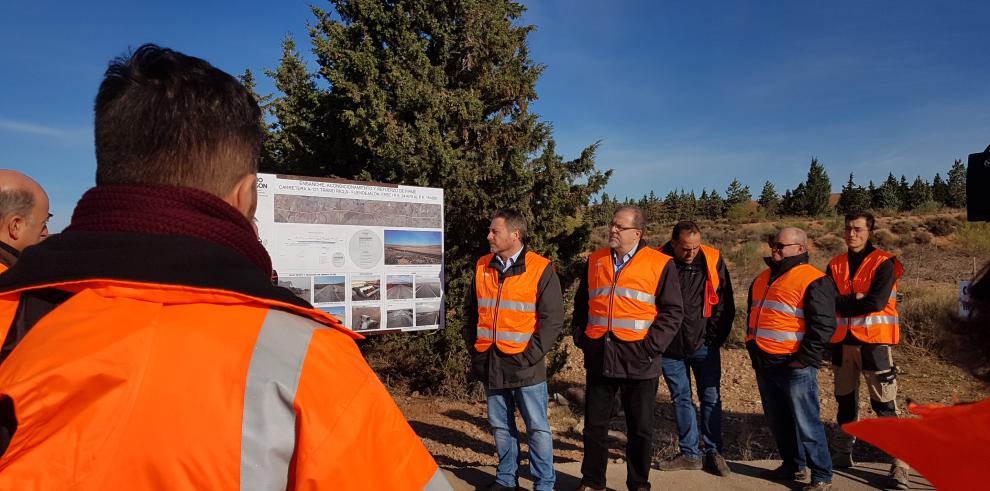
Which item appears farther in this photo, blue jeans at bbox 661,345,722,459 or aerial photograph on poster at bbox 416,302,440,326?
aerial photograph on poster at bbox 416,302,440,326

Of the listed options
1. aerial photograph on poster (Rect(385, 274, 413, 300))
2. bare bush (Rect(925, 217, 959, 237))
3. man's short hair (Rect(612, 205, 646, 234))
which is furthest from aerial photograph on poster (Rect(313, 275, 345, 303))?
bare bush (Rect(925, 217, 959, 237))

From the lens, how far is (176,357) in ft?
2.94

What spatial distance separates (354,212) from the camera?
5.26 m

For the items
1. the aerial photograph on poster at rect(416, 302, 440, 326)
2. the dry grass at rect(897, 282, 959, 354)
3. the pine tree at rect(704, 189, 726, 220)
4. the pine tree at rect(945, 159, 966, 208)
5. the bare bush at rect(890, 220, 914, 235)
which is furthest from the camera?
the pine tree at rect(704, 189, 726, 220)

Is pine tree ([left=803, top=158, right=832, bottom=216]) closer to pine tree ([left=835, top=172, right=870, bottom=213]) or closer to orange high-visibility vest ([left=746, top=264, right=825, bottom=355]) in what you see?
pine tree ([left=835, top=172, right=870, bottom=213])

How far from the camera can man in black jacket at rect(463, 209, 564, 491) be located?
4.42 meters

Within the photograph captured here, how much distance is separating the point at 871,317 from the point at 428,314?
163 inches

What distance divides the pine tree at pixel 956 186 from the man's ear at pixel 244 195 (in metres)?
44.8

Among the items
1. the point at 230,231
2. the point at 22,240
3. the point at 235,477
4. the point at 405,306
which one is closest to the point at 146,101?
the point at 230,231

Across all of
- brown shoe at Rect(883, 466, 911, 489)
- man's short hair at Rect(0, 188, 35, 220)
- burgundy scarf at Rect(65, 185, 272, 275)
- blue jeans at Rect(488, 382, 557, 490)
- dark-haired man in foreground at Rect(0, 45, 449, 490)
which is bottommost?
brown shoe at Rect(883, 466, 911, 489)

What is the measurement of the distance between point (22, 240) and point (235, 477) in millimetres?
2543

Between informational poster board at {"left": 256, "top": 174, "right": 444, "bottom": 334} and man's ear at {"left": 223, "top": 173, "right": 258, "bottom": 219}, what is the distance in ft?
12.4

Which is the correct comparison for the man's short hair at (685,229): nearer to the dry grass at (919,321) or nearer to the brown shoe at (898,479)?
the brown shoe at (898,479)

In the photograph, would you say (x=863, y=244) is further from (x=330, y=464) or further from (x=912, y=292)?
(x=912, y=292)
